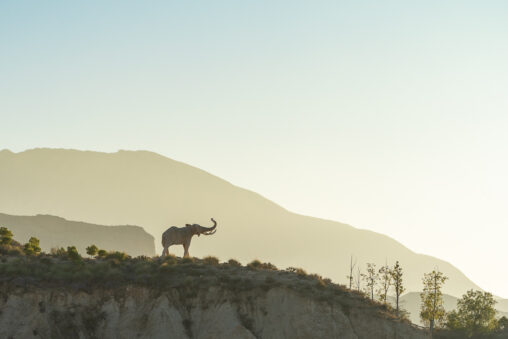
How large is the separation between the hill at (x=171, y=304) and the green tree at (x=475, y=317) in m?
40.8

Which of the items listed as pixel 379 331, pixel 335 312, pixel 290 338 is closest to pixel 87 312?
pixel 290 338

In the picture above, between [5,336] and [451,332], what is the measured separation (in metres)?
65.1

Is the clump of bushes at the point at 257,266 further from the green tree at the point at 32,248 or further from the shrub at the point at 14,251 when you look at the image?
the shrub at the point at 14,251

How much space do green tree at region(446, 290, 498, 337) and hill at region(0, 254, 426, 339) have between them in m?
40.8

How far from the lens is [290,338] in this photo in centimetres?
4944

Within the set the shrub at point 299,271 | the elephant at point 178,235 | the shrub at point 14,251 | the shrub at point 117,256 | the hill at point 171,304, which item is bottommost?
the hill at point 171,304

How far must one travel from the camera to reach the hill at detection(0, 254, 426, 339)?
155 ft

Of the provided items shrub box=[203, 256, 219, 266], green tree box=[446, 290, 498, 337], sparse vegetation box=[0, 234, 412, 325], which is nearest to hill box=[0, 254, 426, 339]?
sparse vegetation box=[0, 234, 412, 325]

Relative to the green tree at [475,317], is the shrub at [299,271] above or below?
above

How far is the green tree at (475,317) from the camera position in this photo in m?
89.4

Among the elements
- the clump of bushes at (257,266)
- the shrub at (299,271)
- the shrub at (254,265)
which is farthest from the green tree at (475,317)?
the shrub at (254,265)

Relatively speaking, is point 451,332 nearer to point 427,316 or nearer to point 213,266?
point 427,316

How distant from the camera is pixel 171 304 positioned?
163ft

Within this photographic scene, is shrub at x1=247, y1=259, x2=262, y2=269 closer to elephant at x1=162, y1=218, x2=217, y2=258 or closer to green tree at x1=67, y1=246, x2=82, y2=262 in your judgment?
elephant at x1=162, y1=218, x2=217, y2=258
